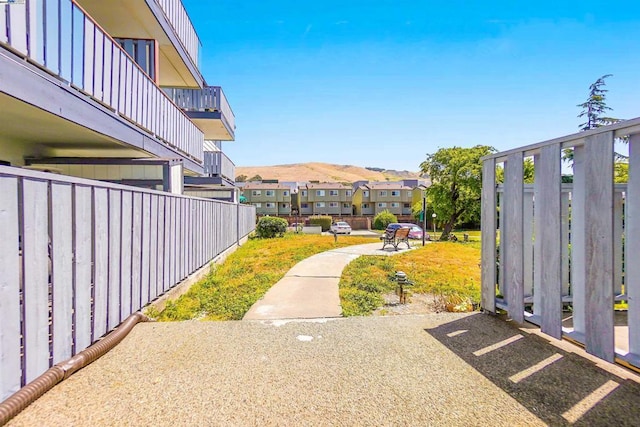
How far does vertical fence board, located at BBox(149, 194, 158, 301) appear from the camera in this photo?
4.16 meters

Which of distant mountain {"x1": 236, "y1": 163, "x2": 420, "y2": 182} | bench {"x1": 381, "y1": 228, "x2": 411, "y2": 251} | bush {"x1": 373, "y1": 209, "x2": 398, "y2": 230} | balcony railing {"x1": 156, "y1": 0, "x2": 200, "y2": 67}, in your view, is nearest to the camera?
balcony railing {"x1": 156, "y1": 0, "x2": 200, "y2": 67}

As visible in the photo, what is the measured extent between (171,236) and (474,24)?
11.8 m

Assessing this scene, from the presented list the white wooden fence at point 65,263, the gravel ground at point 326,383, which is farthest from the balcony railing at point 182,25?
the gravel ground at point 326,383

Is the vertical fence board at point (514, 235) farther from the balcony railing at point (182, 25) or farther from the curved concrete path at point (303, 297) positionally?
the balcony railing at point (182, 25)

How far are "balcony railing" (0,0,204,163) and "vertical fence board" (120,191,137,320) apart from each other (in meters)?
1.63

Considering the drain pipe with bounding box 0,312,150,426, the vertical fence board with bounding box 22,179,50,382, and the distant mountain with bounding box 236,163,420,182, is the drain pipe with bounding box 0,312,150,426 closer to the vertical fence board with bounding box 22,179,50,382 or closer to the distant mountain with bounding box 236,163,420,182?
the vertical fence board with bounding box 22,179,50,382

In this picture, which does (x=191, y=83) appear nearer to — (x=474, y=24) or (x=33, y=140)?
(x=33, y=140)

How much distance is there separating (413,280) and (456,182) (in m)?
22.6

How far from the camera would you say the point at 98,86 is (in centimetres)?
449

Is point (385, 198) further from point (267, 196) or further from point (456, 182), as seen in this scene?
point (456, 182)

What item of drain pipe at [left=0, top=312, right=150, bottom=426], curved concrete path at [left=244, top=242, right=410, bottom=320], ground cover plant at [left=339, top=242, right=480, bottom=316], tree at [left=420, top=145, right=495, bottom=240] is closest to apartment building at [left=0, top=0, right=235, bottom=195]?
drain pipe at [left=0, top=312, right=150, bottom=426]

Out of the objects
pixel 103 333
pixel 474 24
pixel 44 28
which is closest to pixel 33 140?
pixel 44 28

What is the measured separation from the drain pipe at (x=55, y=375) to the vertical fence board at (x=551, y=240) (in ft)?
12.2

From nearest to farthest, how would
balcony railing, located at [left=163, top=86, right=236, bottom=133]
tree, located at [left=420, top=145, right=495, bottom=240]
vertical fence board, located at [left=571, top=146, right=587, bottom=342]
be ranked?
vertical fence board, located at [left=571, top=146, right=587, bottom=342], balcony railing, located at [left=163, top=86, right=236, bottom=133], tree, located at [left=420, top=145, right=495, bottom=240]
